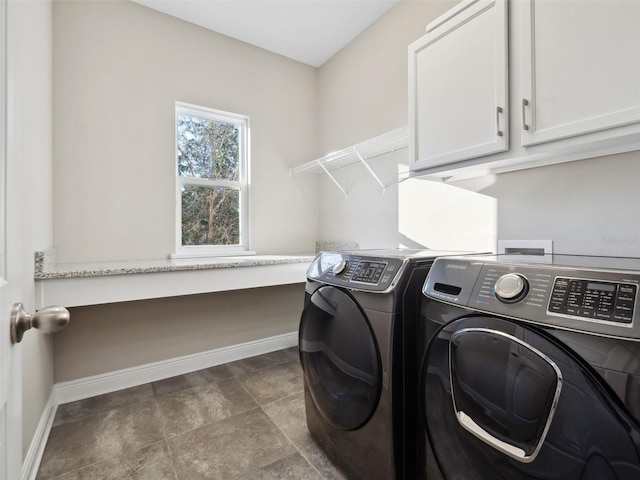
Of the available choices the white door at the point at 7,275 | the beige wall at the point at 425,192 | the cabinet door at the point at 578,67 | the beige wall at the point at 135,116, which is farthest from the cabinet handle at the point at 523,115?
the beige wall at the point at 135,116

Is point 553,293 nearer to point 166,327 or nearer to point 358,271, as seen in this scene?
point 358,271

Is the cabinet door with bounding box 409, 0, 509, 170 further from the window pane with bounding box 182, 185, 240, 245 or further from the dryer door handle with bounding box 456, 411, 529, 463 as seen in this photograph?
the window pane with bounding box 182, 185, 240, 245

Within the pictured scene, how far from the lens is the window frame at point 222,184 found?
2456 millimetres

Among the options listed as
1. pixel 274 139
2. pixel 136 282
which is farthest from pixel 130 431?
pixel 274 139

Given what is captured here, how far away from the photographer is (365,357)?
1.14m

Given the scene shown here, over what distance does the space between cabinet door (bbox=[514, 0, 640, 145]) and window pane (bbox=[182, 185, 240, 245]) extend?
2201 mm

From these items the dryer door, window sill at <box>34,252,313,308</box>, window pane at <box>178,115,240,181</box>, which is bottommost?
the dryer door

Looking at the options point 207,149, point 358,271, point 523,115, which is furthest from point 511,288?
point 207,149

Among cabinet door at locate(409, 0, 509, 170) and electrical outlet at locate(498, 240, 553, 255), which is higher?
cabinet door at locate(409, 0, 509, 170)

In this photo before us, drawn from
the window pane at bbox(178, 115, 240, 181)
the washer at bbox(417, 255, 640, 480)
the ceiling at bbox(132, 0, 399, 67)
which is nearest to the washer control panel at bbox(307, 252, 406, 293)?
the washer at bbox(417, 255, 640, 480)

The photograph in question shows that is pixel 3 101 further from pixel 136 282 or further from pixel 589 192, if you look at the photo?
pixel 589 192

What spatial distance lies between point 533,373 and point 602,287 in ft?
0.78

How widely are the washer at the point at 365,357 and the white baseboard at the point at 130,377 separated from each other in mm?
1266

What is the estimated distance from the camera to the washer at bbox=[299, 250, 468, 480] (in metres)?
1.07
